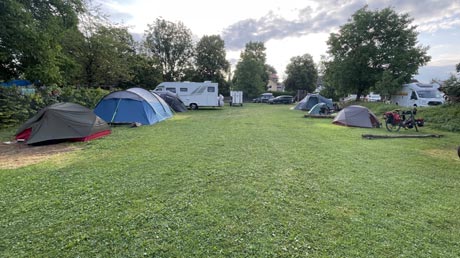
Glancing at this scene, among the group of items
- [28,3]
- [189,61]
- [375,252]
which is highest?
[189,61]

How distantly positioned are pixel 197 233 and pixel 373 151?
5.80 m

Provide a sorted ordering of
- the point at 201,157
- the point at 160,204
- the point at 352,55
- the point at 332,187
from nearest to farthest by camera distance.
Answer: the point at 160,204
the point at 332,187
the point at 201,157
the point at 352,55

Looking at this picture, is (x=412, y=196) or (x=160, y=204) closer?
(x=160, y=204)

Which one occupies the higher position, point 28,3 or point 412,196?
point 28,3

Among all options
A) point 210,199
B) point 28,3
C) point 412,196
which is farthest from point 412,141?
point 28,3

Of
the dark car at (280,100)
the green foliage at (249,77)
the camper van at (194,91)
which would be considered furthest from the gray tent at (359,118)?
the green foliage at (249,77)

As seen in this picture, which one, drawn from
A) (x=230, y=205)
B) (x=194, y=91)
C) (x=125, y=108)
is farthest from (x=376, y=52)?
(x=230, y=205)

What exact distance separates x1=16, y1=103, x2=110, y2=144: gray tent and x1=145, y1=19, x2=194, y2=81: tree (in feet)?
99.6

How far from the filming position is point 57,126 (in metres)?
6.88

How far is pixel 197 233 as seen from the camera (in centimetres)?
266

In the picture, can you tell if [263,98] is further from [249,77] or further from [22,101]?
[22,101]

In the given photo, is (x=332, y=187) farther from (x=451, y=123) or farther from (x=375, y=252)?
(x=451, y=123)

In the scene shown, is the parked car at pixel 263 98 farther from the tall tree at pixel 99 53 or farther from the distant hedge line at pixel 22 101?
the distant hedge line at pixel 22 101

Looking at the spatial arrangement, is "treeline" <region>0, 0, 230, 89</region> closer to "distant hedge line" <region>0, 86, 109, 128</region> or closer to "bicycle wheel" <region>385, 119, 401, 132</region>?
"distant hedge line" <region>0, 86, 109, 128</region>
